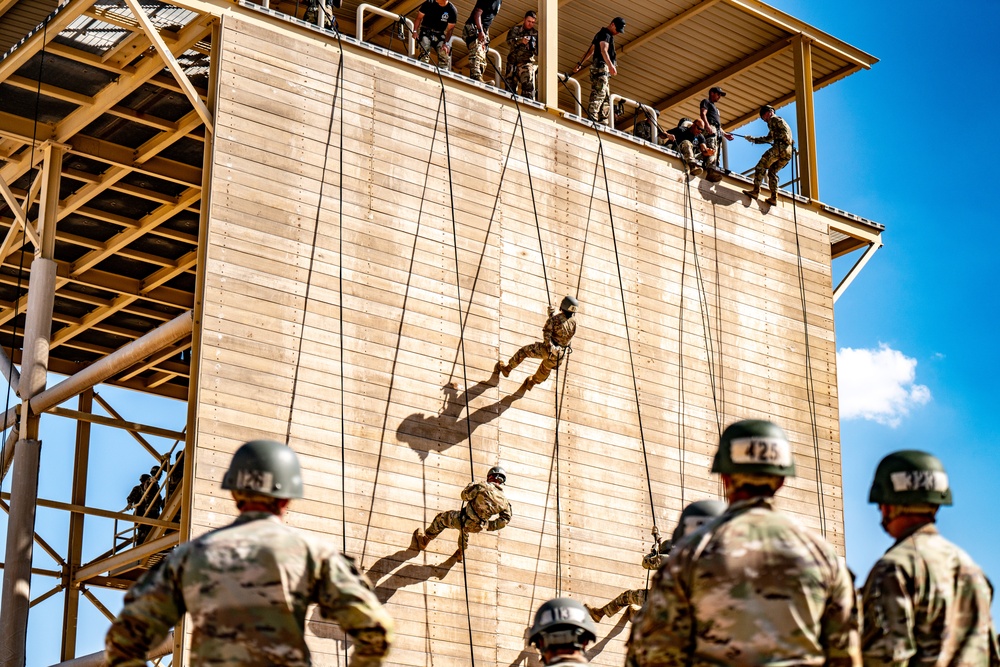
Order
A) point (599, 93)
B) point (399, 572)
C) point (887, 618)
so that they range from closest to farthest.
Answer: point (887, 618) → point (399, 572) → point (599, 93)

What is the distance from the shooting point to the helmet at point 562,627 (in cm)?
869

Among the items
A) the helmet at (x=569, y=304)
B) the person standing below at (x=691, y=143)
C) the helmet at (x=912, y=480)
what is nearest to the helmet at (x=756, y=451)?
the helmet at (x=912, y=480)

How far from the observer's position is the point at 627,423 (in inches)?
920

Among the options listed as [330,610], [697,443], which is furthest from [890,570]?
[697,443]

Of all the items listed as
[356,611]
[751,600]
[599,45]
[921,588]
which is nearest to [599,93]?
[599,45]

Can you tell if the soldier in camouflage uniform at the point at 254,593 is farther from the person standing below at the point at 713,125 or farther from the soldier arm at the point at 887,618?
the person standing below at the point at 713,125

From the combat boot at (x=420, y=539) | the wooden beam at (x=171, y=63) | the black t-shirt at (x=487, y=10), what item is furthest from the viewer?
the black t-shirt at (x=487, y=10)

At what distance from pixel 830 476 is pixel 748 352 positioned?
2789 millimetres

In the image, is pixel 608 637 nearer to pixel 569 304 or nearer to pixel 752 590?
pixel 569 304

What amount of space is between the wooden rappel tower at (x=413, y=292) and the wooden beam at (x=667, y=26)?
321 centimetres

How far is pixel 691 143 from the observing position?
2633cm

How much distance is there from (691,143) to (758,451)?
19.8 m

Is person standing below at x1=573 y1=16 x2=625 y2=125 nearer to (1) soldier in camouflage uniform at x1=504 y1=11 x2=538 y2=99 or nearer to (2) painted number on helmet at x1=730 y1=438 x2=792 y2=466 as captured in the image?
(1) soldier in camouflage uniform at x1=504 y1=11 x2=538 y2=99

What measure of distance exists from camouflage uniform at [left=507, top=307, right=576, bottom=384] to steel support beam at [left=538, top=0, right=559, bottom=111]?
4.24 metres
